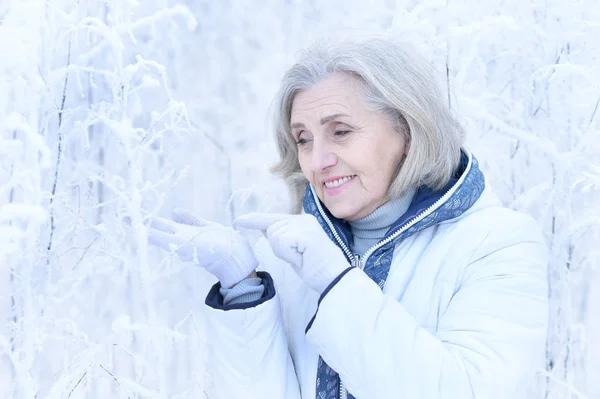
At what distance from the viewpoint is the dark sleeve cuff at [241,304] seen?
1.30 metres

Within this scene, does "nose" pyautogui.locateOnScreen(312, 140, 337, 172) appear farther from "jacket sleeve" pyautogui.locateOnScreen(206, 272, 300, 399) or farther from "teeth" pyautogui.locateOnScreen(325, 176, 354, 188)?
"jacket sleeve" pyautogui.locateOnScreen(206, 272, 300, 399)

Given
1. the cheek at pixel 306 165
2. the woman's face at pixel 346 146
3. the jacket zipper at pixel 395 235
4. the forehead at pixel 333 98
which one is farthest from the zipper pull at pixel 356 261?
the forehead at pixel 333 98

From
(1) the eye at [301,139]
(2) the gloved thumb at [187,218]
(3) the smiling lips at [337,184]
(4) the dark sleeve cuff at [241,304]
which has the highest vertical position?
(1) the eye at [301,139]

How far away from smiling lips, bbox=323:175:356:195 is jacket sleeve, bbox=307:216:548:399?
0.27 meters

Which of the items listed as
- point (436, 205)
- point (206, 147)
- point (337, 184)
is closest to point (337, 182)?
point (337, 184)

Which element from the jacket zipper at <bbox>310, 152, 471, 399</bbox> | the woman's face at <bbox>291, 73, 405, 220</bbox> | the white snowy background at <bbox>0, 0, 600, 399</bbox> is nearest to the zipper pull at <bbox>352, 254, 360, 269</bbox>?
the jacket zipper at <bbox>310, 152, 471, 399</bbox>

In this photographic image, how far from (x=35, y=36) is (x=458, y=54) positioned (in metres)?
1.45

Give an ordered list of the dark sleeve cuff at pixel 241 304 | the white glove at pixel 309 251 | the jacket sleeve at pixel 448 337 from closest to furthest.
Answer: the jacket sleeve at pixel 448 337 < the white glove at pixel 309 251 < the dark sleeve cuff at pixel 241 304

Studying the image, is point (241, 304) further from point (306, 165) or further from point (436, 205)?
point (436, 205)

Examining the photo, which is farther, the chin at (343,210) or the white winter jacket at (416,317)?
the chin at (343,210)

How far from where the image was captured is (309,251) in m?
1.19

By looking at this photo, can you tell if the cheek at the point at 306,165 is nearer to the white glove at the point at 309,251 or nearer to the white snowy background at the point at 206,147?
the white glove at the point at 309,251

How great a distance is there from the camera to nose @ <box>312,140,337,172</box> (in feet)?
4.36

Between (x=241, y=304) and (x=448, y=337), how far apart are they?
0.46 metres
